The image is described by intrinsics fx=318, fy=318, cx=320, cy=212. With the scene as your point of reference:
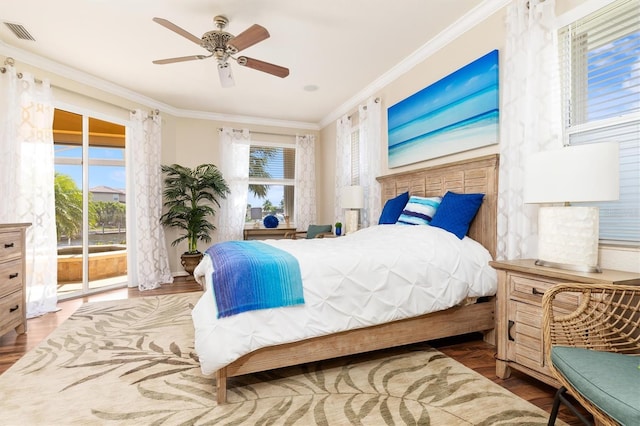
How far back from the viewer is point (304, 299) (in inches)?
73.4

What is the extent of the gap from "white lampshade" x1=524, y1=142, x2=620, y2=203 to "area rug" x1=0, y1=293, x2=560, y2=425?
1.14 metres

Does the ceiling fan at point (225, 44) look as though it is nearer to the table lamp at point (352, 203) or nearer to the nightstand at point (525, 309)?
the table lamp at point (352, 203)

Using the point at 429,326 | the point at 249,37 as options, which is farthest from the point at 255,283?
the point at 249,37

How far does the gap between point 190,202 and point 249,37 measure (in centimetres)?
355

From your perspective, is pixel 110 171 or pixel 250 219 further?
pixel 250 219

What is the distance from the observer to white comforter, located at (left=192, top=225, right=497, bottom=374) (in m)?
1.70

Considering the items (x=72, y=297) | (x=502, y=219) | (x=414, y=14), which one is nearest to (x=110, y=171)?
(x=72, y=297)

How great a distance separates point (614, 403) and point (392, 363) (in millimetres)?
1362

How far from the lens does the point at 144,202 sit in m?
4.64

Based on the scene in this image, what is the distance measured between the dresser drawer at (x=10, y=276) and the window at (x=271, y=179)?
11.3ft

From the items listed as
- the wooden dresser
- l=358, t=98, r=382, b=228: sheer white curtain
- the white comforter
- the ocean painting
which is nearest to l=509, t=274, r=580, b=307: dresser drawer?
the white comforter

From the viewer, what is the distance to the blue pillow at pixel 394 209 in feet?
11.3

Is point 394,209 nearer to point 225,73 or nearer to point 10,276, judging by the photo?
point 225,73

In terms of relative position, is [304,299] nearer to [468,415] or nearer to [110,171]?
[468,415]
